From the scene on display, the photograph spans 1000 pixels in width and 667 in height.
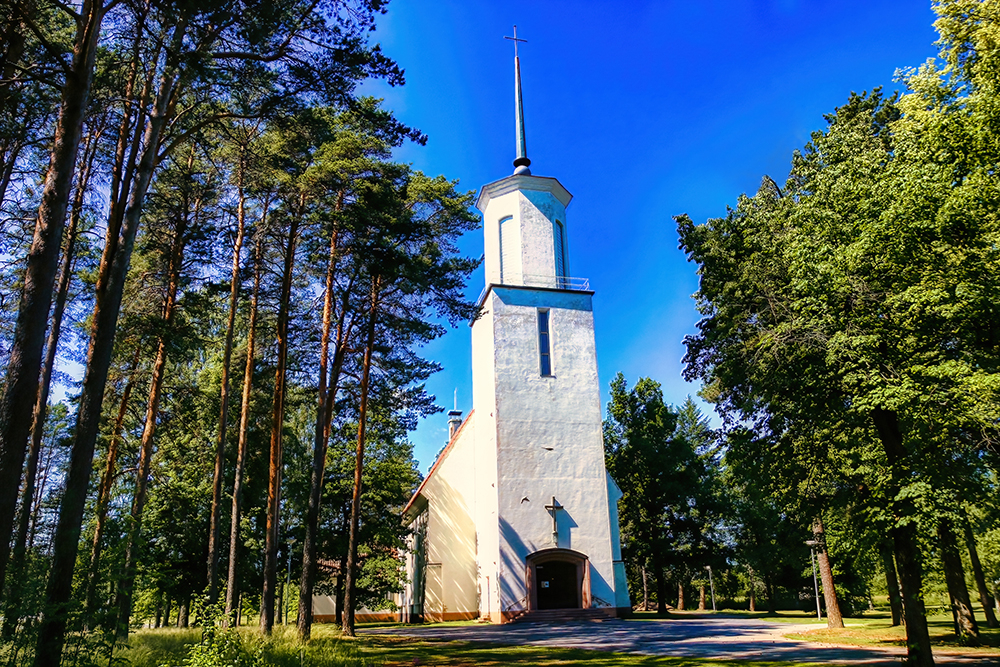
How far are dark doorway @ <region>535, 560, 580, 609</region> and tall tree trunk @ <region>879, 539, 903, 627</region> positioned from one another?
10.7 m

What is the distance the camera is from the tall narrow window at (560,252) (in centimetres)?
2841

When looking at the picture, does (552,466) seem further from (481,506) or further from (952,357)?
(952,357)

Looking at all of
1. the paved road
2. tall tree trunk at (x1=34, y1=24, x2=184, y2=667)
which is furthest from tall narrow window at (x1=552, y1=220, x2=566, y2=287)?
tall tree trunk at (x1=34, y1=24, x2=184, y2=667)

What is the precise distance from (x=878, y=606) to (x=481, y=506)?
38.3 m

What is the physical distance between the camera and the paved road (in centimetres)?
1230

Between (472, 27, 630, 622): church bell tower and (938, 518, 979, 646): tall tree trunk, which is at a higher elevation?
(472, 27, 630, 622): church bell tower

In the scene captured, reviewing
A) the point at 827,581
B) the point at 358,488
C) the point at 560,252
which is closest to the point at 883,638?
the point at 827,581

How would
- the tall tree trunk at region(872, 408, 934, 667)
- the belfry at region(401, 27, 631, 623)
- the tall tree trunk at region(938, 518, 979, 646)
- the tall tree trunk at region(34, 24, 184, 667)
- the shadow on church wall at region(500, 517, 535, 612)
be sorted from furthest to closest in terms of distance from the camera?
the belfry at region(401, 27, 631, 623) < the shadow on church wall at region(500, 517, 535, 612) < the tall tree trunk at region(938, 518, 979, 646) < the tall tree trunk at region(872, 408, 934, 667) < the tall tree trunk at region(34, 24, 184, 667)

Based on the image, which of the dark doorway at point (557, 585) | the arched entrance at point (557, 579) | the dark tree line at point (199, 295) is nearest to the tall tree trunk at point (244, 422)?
the dark tree line at point (199, 295)

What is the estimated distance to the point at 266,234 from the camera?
56.0 ft

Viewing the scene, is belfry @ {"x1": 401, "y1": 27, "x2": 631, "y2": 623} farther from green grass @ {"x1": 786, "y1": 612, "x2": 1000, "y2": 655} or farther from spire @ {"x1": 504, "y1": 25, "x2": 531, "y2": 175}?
green grass @ {"x1": 786, "y1": 612, "x2": 1000, "y2": 655}

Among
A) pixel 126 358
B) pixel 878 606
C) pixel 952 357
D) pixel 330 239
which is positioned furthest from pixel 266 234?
pixel 878 606

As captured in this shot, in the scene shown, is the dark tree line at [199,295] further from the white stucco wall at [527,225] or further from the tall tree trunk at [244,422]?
the white stucco wall at [527,225]

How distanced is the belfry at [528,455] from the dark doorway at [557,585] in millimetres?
60
